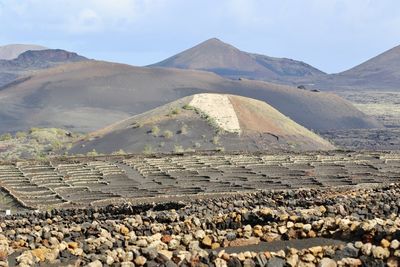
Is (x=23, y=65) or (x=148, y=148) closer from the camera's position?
(x=148, y=148)

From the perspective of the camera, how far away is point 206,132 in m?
51.0

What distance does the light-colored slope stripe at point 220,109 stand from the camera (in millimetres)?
52375

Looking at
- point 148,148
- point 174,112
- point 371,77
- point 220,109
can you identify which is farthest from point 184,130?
point 371,77

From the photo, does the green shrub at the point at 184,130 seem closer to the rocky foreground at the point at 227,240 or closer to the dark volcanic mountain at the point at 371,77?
the rocky foreground at the point at 227,240

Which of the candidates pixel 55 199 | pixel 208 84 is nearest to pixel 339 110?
pixel 208 84

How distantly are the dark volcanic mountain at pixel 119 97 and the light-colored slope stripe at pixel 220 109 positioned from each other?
19.4 meters

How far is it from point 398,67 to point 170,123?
439 feet

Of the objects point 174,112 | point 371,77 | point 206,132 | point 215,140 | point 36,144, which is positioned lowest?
point 36,144

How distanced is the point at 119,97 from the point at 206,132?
149ft

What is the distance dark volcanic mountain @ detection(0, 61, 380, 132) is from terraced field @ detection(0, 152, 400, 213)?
41.4 metres

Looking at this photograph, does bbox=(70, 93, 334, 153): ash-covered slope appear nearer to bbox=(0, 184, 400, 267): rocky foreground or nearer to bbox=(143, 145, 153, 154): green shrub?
bbox=(143, 145, 153, 154): green shrub

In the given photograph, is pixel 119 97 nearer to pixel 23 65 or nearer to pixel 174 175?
pixel 174 175

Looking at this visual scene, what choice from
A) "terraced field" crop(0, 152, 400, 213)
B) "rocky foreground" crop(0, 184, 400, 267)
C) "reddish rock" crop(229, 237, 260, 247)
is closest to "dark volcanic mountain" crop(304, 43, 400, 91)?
"terraced field" crop(0, 152, 400, 213)

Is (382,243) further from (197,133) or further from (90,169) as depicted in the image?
(197,133)
